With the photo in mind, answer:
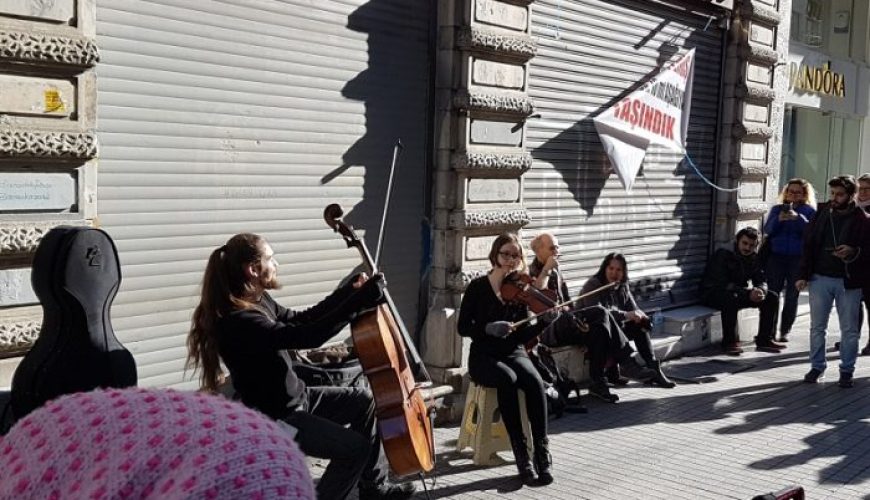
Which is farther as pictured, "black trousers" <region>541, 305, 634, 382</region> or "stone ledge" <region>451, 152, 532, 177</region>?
"black trousers" <region>541, 305, 634, 382</region>

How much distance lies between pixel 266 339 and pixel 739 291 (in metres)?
7.72

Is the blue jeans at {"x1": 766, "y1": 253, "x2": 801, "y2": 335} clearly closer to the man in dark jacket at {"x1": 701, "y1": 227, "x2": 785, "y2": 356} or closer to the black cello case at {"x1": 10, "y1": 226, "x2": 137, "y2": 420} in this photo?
the man in dark jacket at {"x1": 701, "y1": 227, "x2": 785, "y2": 356}

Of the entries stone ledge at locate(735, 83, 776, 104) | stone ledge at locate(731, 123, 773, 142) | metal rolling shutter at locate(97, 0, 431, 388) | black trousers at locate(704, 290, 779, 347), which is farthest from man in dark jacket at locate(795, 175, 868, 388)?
metal rolling shutter at locate(97, 0, 431, 388)

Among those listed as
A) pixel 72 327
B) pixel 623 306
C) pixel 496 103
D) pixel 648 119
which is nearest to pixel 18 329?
pixel 72 327

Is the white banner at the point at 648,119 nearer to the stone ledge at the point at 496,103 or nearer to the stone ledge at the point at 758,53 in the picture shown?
the stone ledge at the point at 758,53

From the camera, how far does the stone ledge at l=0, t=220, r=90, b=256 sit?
15.0ft

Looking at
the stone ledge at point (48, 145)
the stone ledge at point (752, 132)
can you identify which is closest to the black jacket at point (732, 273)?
the stone ledge at point (752, 132)

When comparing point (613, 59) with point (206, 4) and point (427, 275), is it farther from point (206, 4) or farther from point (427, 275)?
point (206, 4)

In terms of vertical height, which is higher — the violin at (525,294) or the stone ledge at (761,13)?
the stone ledge at (761,13)

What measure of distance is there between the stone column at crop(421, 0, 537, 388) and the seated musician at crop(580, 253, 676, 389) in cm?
129

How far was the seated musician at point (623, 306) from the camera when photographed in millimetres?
8430

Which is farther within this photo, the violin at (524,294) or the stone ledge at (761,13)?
the stone ledge at (761,13)

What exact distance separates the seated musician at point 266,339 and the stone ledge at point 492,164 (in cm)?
291

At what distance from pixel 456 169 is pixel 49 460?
657cm
